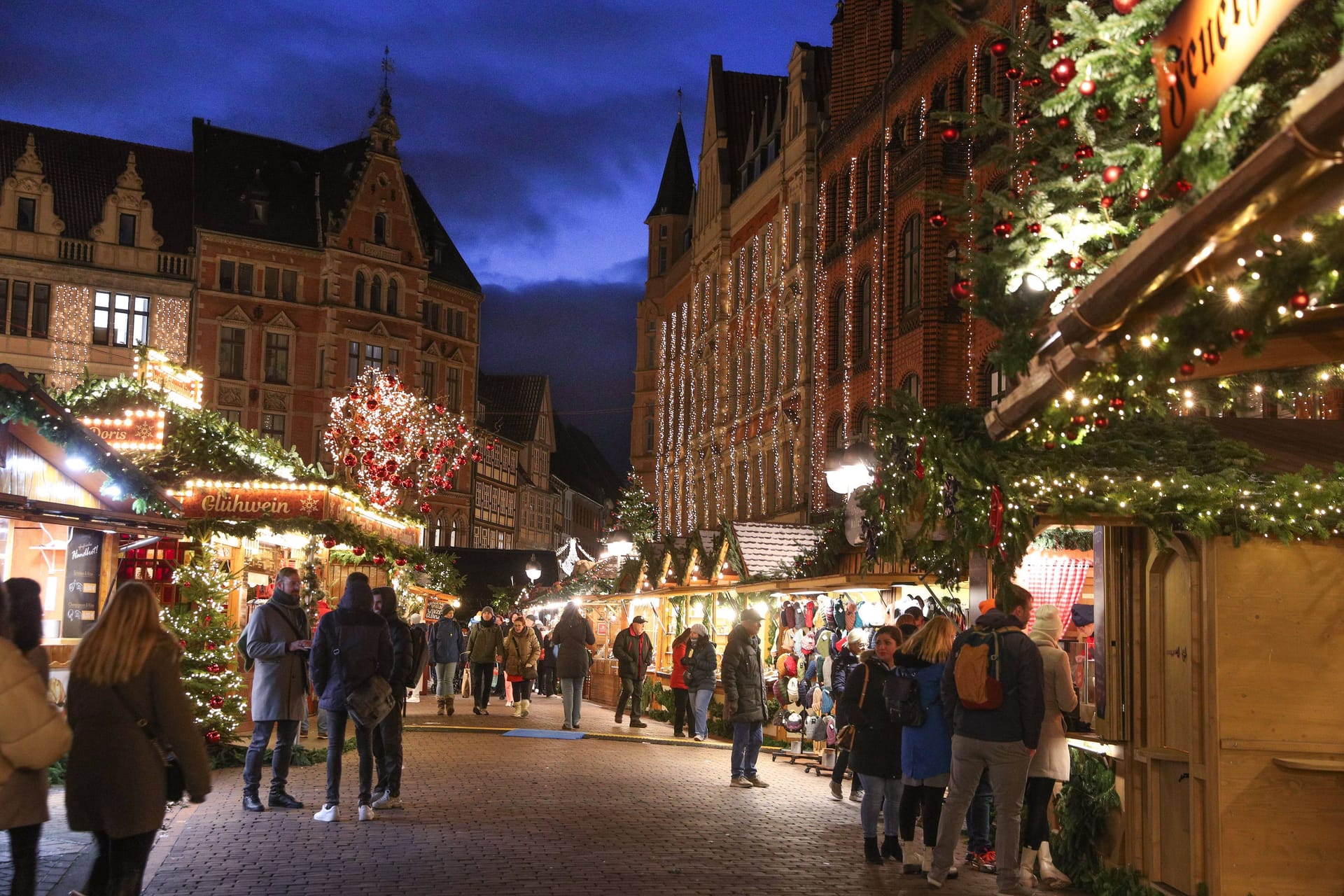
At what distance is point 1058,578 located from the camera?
16062 mm

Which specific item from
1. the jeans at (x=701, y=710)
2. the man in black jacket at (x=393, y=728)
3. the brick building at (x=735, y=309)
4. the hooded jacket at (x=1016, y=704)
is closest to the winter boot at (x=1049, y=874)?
the hooded jacket at (x=1016, y=704)

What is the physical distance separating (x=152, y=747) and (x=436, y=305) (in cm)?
6316

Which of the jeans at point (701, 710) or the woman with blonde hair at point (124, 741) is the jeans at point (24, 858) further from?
the jeans at point (701, 710)

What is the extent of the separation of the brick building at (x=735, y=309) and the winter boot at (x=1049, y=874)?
30.5 m

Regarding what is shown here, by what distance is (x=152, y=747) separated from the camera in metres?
6.70

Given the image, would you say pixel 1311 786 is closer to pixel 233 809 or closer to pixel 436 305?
pixel 233 809

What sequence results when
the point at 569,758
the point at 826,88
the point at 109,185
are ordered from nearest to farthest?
the point at 569,758, the point at 826,88, the point at 109,185

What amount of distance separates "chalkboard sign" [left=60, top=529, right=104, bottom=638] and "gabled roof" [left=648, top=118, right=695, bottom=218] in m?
49.3

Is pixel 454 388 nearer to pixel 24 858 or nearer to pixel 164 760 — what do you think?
pixel 164 760

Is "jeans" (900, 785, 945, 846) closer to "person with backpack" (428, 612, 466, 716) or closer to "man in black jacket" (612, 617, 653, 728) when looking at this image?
"man in black jacket" (612, 617, 653, 728)

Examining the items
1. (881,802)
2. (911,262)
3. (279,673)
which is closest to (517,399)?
(911,262)

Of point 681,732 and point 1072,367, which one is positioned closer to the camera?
point 1072,367

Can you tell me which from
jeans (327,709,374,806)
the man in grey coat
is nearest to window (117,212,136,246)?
the man in grey coat

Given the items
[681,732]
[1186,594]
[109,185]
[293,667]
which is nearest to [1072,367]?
[1186,594]
